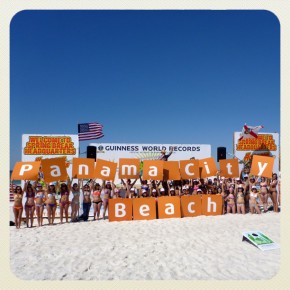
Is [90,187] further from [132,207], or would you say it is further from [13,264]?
[13,264]

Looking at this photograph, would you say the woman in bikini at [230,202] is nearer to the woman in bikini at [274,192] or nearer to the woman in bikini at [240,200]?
the woman in bikini at [240,200]

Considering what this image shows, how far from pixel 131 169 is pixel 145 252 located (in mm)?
3831

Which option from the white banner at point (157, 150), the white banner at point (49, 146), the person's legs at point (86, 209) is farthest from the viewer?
the white banner at point (157, 150)

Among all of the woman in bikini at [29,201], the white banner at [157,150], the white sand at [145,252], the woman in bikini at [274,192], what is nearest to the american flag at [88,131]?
the white banner at [157,150]

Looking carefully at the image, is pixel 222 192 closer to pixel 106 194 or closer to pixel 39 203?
pixel 106 194

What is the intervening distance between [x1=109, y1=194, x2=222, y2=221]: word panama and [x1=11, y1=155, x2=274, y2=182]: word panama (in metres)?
0.75

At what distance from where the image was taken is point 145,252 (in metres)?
6.22

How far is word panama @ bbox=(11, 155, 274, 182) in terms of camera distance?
9258mm

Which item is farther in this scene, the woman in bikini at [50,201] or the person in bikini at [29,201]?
the woman in bikini at [50,201]

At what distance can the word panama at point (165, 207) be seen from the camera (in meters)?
9.20

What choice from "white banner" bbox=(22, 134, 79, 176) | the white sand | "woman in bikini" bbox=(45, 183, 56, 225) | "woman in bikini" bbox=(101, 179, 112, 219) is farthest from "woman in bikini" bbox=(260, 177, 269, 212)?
"white banner" bbox=(22, 134, 79, 176)

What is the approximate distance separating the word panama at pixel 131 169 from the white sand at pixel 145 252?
1.53 m

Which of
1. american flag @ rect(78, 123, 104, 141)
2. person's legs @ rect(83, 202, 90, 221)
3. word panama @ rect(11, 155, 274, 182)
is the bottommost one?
person's legs @ rect(83, 202, 90, 221)

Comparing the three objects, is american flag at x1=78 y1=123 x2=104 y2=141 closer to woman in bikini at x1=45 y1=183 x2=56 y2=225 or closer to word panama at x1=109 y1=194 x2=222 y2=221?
woman in bikini at x1=45 y1=183 x2=56 y2=225
